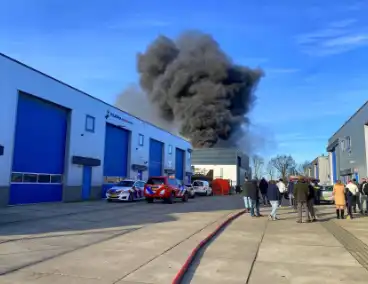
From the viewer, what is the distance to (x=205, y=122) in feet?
218

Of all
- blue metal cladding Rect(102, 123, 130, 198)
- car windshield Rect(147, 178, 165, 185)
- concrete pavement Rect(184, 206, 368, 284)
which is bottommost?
concrete pavement Rect(184, 206, 368, 284)

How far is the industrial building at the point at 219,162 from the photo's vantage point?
66.3m

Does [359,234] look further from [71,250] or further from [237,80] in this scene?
[237,80]

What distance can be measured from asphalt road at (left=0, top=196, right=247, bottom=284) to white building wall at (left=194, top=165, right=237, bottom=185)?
54.2m

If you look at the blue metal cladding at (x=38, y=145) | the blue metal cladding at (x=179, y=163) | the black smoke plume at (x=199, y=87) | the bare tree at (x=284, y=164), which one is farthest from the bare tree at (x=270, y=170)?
the blue metal cladding at (x=38, y=145)

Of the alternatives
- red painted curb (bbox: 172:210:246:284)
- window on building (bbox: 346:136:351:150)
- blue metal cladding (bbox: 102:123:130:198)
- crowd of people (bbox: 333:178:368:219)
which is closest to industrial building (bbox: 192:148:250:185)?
window on building (bbox: 346:136:351:150)

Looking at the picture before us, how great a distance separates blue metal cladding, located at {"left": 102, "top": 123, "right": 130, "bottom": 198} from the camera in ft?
91.4

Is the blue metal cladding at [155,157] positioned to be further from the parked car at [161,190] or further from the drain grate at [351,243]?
the drain grate at [351,243]

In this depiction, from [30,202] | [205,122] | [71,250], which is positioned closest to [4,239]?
[71,250]

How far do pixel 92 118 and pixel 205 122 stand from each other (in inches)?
1671

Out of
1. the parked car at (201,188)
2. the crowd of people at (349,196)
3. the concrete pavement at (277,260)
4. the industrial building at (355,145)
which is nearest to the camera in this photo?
the concrete pavement at (277,260)

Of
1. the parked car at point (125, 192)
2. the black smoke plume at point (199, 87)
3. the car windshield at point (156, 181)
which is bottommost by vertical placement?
the parked car at point (125, 192)

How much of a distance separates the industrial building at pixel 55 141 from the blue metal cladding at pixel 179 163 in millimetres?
12435

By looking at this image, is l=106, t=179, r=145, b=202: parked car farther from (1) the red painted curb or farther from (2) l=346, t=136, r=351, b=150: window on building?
(2) l=346, t=136, r=351, b=150: window on building
